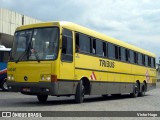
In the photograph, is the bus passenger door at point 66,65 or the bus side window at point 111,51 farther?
the bus side window at point 111,51

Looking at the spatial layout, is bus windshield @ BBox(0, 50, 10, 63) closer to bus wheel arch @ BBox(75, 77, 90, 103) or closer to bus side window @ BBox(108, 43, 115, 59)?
bus side window @ BBox(108, 43, 115, 59)

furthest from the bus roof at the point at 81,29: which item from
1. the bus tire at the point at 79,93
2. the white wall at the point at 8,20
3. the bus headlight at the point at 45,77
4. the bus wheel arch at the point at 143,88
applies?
the white wall at the point at 8,20

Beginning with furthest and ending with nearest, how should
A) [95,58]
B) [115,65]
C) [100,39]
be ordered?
[115,65] < [100,39] < [95,58]

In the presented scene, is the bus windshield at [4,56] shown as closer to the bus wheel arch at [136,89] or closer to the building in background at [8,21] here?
the bus wheel arch at [136,89]

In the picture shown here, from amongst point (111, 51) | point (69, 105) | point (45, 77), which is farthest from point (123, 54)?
point (45, 77)

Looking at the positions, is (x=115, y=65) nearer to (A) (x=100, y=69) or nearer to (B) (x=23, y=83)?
(A) (x=100, y=69)

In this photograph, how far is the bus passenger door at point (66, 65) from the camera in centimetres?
1376

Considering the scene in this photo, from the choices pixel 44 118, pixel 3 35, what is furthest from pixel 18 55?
pixel 3 35

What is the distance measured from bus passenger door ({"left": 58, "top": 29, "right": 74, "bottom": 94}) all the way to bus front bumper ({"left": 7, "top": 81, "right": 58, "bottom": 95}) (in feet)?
1.24

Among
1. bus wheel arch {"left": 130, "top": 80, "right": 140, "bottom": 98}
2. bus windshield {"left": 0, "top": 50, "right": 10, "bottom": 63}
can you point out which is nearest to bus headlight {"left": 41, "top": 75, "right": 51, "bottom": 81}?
bus wheel arch {"left": 130, "top": 80, "right": 140, "bottom": 98}

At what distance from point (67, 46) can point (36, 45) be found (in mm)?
1181

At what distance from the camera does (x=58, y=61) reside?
13.5 meters

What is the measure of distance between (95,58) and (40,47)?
12.1ft

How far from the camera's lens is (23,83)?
1383 cm
